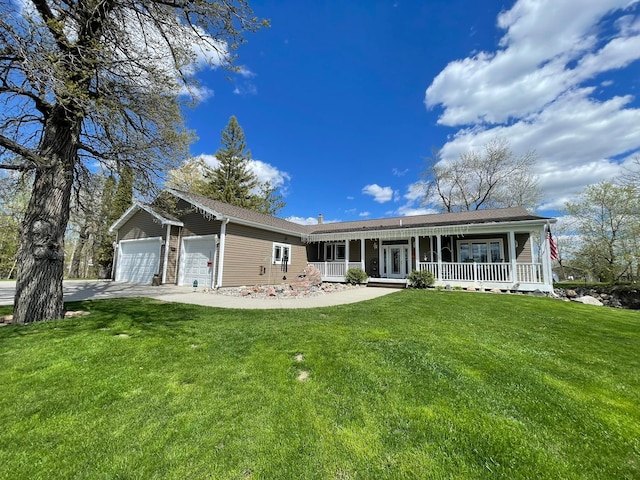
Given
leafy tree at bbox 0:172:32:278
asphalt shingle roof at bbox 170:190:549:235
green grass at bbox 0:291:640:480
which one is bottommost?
green grass at bbox 0:291:640:480

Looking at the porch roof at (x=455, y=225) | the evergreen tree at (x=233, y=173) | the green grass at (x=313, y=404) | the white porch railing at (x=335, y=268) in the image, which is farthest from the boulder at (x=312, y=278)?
the evergreen tree at (x=233, y=173)

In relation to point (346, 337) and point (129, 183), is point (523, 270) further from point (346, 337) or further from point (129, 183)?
point (129, 183)

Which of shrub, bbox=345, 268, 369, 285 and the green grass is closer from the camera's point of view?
the green grass

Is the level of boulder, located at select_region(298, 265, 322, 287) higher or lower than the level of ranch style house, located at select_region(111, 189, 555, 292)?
lower

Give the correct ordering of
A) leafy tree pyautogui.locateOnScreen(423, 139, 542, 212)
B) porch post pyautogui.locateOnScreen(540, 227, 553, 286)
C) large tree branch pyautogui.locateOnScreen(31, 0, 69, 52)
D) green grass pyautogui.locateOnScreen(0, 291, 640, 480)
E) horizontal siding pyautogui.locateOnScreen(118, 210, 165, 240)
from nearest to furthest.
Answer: green grass pyautogui.locateOnScreen(0, 291, 640, 480) → large tree branch pyautogui.locateOnScreen(31, 0, 69, 52) → porch post pyautogui.locateOnScreen(540, 227, 553, 286) → horizontal siding pyautogui.locateOnScreen(118, 210, 165, 240) → leafy tree pyautogui.locateOnScreen(423, 139, 542, 212)

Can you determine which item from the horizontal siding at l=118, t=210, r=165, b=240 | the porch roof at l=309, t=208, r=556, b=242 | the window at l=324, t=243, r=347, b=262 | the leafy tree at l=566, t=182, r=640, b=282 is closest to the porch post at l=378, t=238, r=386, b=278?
the porch roof at l=309, t=208, r=556, b=242

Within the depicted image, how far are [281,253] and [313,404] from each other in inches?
546

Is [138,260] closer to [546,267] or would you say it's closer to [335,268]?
[335,268]

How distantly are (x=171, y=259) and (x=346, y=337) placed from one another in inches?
509

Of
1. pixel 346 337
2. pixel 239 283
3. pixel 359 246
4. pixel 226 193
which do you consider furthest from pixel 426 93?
pixel 226 193

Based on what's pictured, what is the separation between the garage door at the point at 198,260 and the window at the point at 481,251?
1353 cm

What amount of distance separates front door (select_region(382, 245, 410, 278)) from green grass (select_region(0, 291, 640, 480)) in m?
11.3

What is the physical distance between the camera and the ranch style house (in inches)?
501

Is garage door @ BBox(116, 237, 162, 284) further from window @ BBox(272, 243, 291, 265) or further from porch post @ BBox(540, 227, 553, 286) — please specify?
porch post @ BBox(540, 227, 553, 286)
